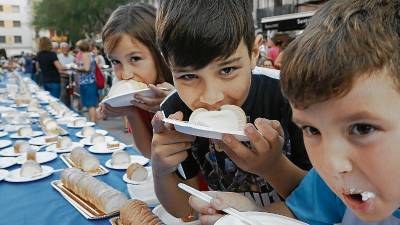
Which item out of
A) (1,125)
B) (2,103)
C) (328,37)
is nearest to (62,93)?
(2,103)

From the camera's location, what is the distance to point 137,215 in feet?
4.23

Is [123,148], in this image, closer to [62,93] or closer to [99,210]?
[99,210]

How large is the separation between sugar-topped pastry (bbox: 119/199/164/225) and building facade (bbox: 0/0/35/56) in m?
65.0

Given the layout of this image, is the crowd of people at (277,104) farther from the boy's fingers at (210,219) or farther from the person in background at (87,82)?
the person in background at (87,82)

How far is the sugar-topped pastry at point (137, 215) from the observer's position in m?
1.24

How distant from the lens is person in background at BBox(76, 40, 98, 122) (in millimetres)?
7391

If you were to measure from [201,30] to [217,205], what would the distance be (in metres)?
0.49

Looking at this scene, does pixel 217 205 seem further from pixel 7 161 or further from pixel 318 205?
pixel 7 161

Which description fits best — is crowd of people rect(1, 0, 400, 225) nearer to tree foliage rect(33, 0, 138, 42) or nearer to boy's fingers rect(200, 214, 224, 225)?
boy's fingers rect(200, 214, 224, 225)

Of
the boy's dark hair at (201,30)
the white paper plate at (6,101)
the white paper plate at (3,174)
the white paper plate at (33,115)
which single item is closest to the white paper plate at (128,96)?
the boy's dark hair at (201,30)

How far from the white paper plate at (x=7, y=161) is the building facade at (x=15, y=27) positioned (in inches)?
2502

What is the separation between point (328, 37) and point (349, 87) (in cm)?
11

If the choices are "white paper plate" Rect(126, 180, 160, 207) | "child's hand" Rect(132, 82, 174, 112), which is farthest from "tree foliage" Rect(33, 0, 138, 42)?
"child's hand" Rect(132, 82, 174, 112)

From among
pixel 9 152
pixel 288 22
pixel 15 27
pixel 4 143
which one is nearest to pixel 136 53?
pixel 9 152
